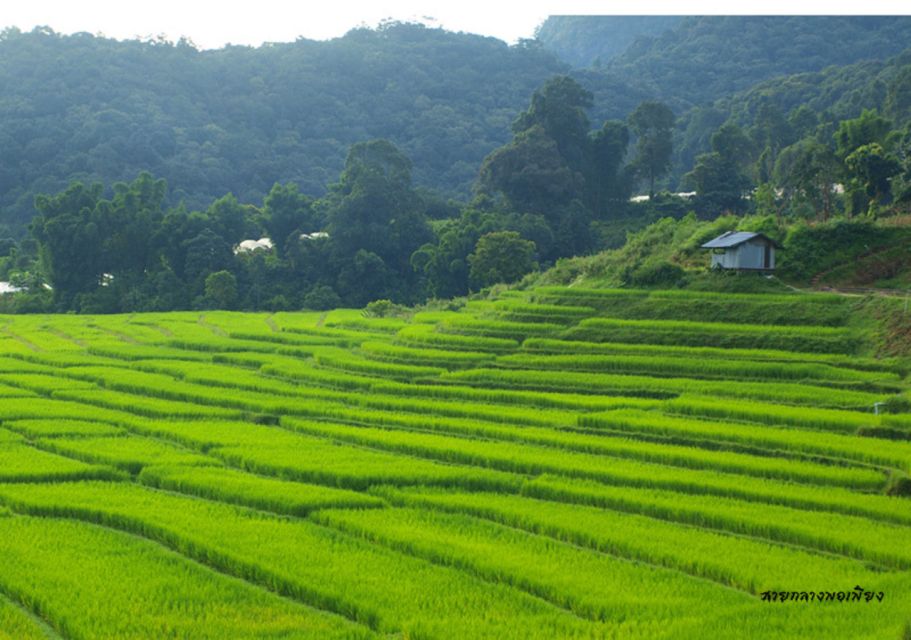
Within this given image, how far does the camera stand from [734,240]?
1085 inches

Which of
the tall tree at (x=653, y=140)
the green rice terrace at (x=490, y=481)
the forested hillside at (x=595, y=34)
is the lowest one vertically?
the green rice terrace at (x=490, y=481)

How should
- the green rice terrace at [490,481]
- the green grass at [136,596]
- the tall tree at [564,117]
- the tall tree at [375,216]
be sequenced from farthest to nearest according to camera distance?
the tall tree at [564,117] → the tall tree at [375,216] → the green rice terrace at [490,481] → the green grass at [136,596]

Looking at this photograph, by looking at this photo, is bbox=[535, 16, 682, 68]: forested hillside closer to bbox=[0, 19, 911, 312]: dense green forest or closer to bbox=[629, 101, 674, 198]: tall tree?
bbox=[0, 19, 911, 312]: dense green forest

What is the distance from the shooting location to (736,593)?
10727 millimetres

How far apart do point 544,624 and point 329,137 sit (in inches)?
2663

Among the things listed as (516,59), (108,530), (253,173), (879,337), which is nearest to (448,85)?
(516,59)

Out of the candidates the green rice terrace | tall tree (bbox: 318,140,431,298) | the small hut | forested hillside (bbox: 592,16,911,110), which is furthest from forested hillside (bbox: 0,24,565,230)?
the small hut

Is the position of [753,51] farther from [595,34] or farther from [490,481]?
[490,481]

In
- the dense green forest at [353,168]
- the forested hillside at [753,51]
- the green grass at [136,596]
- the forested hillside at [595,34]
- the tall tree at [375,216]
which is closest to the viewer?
the green grass at [136,596]

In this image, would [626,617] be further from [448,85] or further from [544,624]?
[448,85]

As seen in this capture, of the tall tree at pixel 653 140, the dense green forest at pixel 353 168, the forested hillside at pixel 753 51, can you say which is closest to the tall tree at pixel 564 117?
the dense green forest at pixel 353 168

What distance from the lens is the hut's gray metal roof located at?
27.4 m

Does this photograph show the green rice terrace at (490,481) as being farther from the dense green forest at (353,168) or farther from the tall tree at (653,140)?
the tall tree at (653,140)

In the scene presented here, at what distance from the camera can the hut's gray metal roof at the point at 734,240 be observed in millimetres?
27378
